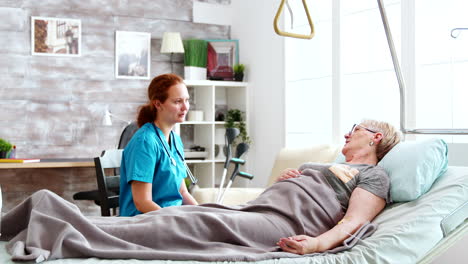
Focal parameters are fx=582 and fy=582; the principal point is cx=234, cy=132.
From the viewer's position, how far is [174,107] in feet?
9.29

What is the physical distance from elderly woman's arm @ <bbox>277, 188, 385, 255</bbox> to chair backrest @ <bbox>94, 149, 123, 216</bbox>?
1302 mm

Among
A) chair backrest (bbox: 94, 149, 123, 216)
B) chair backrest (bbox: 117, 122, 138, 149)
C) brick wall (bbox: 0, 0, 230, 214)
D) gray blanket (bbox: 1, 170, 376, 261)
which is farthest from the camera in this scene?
brick wall (bbox: 0, 0, 230, 214)

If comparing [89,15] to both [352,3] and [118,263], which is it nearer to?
[352,3]

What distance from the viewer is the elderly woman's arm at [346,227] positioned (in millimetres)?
2047

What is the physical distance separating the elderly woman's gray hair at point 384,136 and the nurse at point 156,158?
A: 2.94ft

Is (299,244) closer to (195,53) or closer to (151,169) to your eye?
(151,169)

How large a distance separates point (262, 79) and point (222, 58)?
51 centimetres

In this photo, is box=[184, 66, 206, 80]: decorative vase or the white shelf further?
box=[184, 66, 206, 80]: decorative vase

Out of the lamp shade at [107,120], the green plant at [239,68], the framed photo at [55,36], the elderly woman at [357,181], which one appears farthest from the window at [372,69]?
the framed photo at [55,36]

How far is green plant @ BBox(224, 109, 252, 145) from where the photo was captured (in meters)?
5.25

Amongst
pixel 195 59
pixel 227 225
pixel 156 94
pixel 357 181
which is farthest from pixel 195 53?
pixel 227 225

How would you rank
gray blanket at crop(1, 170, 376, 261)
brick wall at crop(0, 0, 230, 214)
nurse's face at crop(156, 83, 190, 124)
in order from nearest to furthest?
1. gray blanket at crop(1, 170, 376, 261)
2. nurse's face at crop(156, 83, 190, 124)
3. brick wall at crop(0, 0, 230, 214)

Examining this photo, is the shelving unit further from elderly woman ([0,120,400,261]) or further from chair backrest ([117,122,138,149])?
elderly woman ([0,120,400,261])

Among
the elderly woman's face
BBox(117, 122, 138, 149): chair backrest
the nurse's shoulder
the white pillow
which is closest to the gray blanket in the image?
the white pillow
